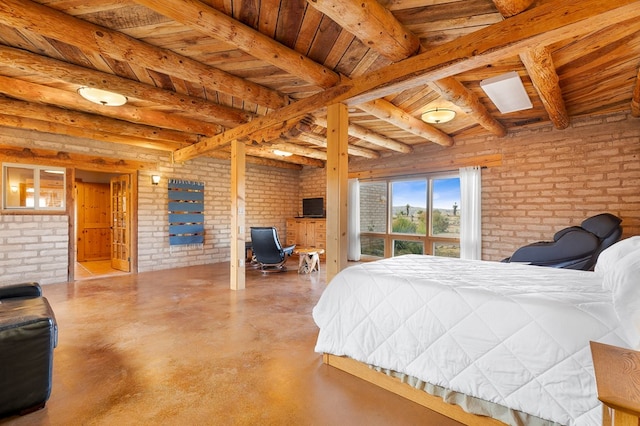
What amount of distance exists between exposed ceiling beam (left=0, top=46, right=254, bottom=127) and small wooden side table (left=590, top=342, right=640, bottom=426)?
413cm

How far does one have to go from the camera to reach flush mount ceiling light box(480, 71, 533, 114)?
296 cm

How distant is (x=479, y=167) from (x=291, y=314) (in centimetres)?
407

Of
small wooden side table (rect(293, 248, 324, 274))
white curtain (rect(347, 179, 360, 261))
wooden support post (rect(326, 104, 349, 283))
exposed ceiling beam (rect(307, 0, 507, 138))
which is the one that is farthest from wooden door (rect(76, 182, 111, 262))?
exposed ceiling beam (rect(307, 0, 507, 138))

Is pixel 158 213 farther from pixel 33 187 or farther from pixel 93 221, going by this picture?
pixel 93 221

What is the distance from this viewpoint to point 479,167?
5344 millimetres

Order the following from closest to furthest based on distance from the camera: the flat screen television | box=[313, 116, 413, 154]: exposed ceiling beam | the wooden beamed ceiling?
the wooden beamed ceiling
box=[313, 116, 413, 154]: exposed ceiling beam
the flat screen television

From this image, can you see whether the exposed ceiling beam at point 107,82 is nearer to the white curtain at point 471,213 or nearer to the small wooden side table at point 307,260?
the small wooden side table at point 307,260

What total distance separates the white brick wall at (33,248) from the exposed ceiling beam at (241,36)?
492 cm

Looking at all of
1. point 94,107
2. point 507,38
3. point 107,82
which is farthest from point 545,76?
point 94,107

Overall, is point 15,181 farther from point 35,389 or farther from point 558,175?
point 558,175

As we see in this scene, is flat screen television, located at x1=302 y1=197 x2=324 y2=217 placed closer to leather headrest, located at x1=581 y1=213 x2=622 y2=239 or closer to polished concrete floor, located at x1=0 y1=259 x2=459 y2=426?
polished concrete floor, located at x1=0 y1=259 x2=459 y2=426

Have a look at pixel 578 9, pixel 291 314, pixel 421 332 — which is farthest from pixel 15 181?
pixel 578 9

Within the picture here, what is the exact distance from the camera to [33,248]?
5.00 m

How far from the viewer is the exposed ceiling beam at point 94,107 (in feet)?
11.2
